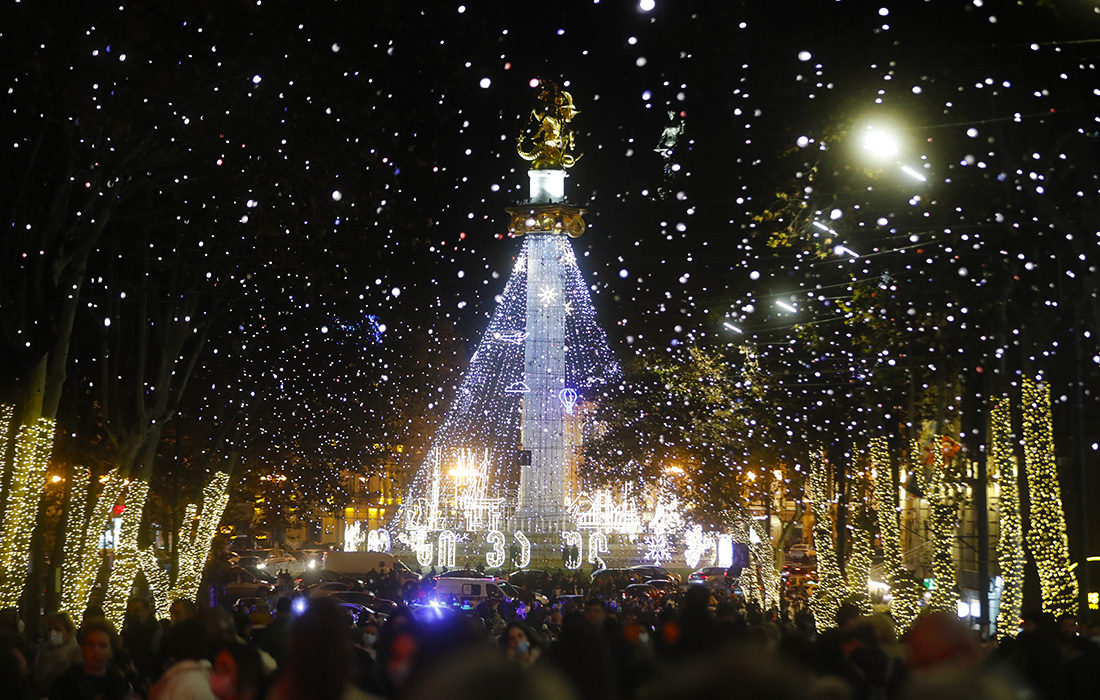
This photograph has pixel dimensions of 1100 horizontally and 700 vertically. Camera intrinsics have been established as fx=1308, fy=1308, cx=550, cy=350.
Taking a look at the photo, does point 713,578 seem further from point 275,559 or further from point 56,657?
point 56,657

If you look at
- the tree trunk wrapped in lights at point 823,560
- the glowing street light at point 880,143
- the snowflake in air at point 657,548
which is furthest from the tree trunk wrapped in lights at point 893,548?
the snowflake in air at point 657,548

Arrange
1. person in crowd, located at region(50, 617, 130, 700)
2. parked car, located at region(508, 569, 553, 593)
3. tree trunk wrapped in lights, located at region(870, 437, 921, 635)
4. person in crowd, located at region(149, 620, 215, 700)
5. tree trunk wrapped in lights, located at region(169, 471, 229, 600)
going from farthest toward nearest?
parked car, located at region(508, 569, 553, 593), tree trunk wrapped in lights, located at region(169, 471, 229, 600), tree trunk wrapped in lights, located at region(870, 437, 921, 635), person in crowd, located at region(50, 617, 130, 700), person in crowd, located at region(149, 620, 215, 700)

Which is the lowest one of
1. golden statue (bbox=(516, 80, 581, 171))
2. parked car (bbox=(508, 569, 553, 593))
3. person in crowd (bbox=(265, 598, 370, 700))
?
person in crowd (bbox=(265, 598, 370, 700))

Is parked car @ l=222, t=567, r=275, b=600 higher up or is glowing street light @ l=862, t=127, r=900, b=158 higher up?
glowing street light @ l=862, t=127, r=900, b=158

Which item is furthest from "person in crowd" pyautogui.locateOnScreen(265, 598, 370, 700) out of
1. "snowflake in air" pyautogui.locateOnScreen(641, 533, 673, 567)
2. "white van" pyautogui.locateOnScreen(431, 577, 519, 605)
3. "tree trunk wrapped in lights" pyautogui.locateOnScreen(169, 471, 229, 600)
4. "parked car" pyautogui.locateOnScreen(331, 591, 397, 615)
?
"snowflake in air" pyautogui.locateOnScreen(641, 533, 673, 567)

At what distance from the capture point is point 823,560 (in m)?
28.9

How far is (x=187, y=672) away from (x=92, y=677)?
2640mm

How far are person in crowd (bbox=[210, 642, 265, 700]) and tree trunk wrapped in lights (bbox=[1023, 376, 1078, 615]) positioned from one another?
1750 centimetres

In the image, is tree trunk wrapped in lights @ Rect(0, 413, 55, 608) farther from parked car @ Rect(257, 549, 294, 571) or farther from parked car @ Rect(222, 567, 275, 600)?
parked car @ Rect(257, 549, 294, 571)

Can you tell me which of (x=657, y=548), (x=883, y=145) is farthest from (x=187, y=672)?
(x=657, y=548)

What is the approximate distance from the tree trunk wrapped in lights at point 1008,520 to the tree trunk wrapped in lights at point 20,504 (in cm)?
1560

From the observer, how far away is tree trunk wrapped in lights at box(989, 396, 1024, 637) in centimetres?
2203

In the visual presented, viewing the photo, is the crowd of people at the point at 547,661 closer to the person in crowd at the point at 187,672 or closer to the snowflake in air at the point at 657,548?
the person in crowd at the point at 187,672

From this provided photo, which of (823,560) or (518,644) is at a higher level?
(823,560)
